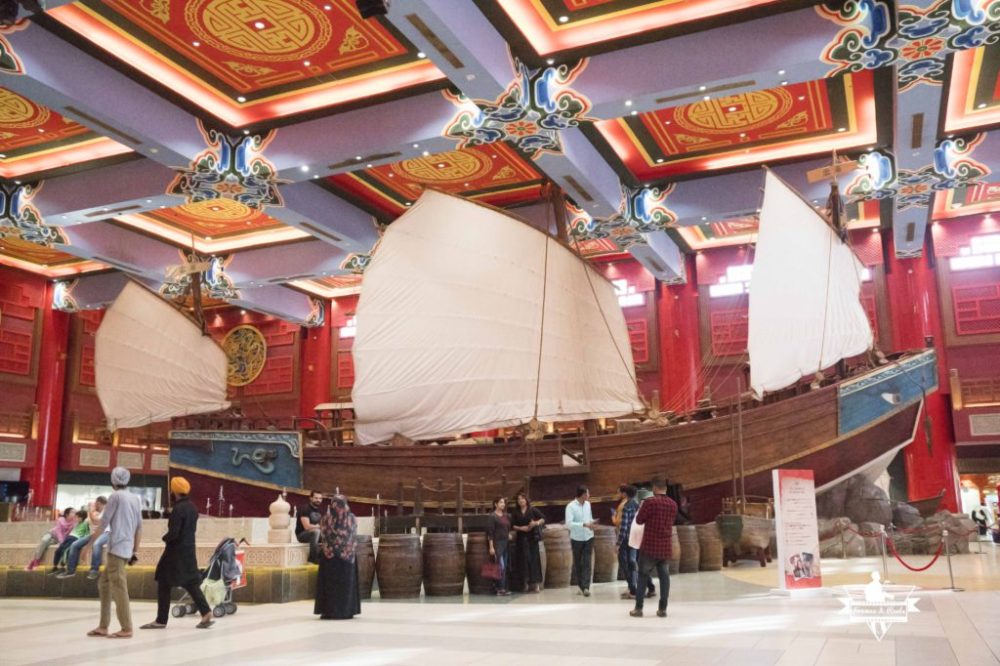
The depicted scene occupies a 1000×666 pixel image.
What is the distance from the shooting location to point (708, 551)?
10.5 meters

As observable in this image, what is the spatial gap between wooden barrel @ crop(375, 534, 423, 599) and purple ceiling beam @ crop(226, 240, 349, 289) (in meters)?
9.35

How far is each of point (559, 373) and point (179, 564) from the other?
7.98 m

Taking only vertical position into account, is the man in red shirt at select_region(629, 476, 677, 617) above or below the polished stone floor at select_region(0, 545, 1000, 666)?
above

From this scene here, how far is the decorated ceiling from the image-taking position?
920 cm

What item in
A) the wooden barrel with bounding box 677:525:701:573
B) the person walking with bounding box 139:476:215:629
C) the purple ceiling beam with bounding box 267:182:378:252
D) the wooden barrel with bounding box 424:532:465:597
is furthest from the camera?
the purple ceiling beam with bounding box 267:182:378:252

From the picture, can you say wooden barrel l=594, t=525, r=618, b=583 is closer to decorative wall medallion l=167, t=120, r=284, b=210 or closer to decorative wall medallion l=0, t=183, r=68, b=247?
decorative wall medallion l=167, t=120, r=284, b=210

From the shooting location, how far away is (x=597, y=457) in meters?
12.9

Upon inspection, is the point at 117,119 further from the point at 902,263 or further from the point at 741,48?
the point at 902,263

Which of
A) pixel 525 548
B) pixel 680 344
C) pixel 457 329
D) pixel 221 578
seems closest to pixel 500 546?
pixel 525 548

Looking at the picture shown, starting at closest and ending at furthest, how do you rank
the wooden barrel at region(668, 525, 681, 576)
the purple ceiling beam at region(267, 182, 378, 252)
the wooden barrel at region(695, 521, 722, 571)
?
the wooden barrel at region(668, 525, 681, 576), the wooden barrel at region(695, 521, 722, 571), the purple ceiling beam at region(267, 182, 378, 252)

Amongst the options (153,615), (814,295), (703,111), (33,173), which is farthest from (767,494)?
(33,173)

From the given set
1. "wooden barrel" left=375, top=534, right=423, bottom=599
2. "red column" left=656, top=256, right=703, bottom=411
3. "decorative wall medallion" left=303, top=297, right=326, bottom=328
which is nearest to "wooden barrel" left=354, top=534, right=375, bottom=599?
"wooden barrel" left=375, top=534, right=423, bottom=599

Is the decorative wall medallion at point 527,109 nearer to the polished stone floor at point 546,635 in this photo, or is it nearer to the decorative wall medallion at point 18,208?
the polished stone floor at point 546,635

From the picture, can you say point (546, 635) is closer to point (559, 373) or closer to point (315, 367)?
point (559, 373)
